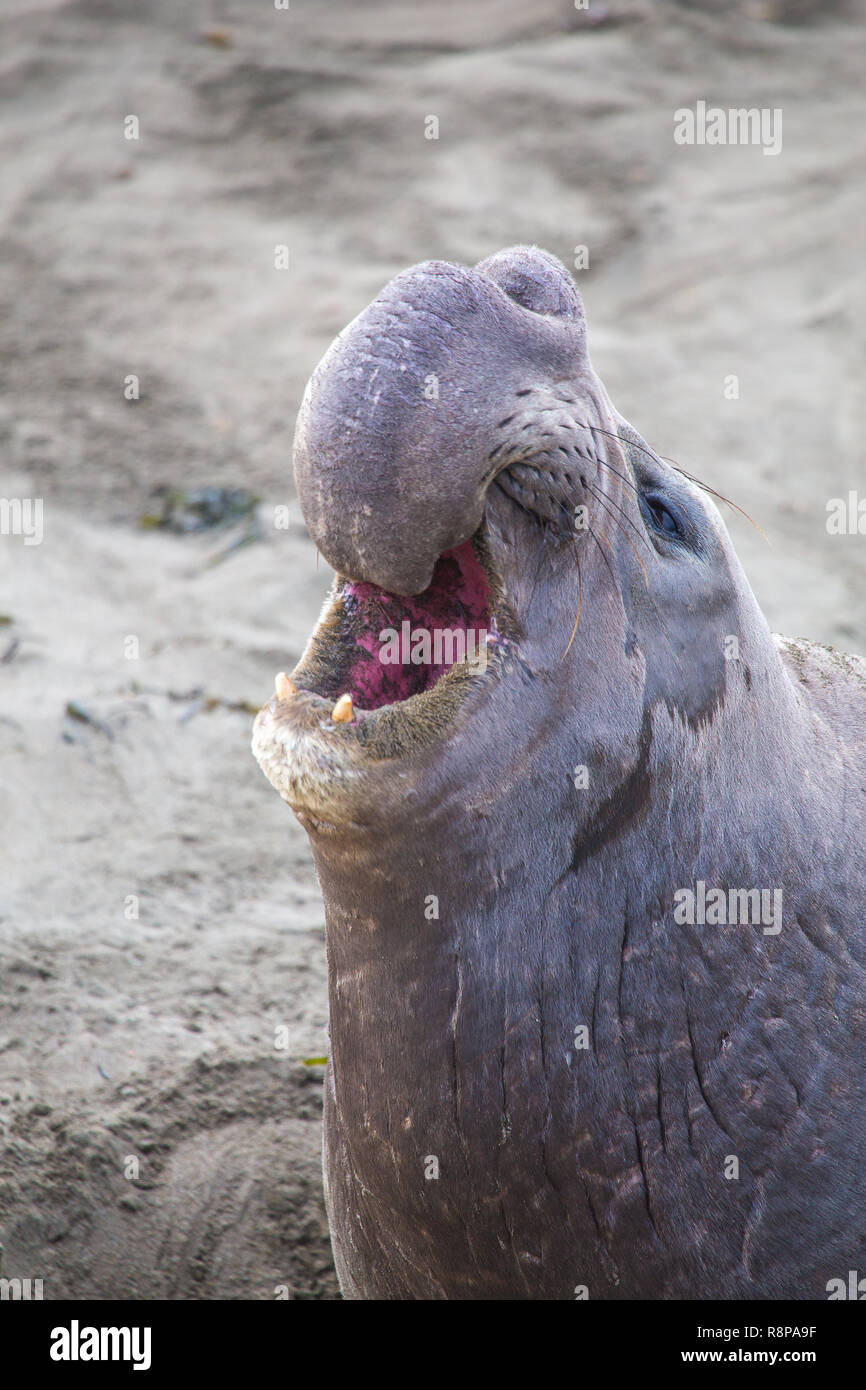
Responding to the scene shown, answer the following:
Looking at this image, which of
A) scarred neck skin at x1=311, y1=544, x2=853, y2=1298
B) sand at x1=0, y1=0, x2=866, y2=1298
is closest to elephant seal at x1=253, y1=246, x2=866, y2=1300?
scarred neck skin at x1=311, y1=544, x2=853, y2=1298

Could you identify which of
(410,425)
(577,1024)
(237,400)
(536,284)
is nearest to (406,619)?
(410,425)

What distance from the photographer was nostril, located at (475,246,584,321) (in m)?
2.16

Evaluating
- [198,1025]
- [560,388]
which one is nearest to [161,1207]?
[198,1025]

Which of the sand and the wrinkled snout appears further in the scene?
the sand

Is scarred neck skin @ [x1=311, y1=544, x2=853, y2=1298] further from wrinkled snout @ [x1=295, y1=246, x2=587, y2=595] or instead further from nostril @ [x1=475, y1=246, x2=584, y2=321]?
nostril @ [x1=475, y1=246, x2=584, y2=321]

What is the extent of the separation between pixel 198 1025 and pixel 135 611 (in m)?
2.13

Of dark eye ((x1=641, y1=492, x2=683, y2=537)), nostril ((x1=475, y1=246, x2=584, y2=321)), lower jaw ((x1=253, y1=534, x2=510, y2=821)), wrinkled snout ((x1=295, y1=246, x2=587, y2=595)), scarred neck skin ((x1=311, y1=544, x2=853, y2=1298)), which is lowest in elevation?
scarred neck skin ((x1=311, y1=544, x2=853, y2=1298))

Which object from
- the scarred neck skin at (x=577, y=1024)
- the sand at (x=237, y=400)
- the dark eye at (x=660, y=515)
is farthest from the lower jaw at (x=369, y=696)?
the sand at (x=237, y=400)

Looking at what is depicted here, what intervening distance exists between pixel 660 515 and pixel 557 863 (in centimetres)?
65

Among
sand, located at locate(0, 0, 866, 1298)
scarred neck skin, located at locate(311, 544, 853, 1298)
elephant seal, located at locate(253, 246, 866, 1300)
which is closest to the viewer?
elephant seal, located at locate(253, 246, 866, 1300)

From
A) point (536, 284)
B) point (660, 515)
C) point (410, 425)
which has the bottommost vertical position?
point (660, 515)

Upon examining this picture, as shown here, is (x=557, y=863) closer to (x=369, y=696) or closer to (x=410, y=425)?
(x=369, y=696)

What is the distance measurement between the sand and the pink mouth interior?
1544 millimetres

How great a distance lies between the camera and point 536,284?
2174 mm
